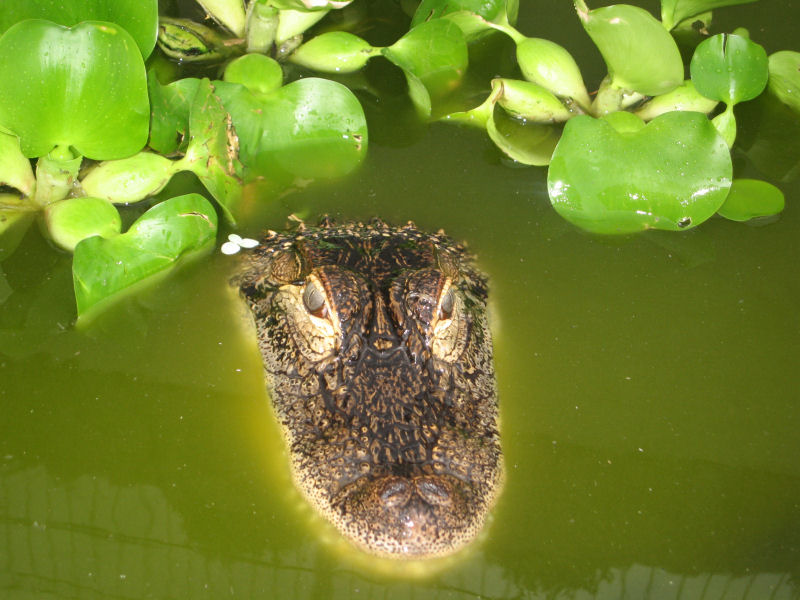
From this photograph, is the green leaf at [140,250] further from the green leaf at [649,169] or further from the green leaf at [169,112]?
the green leaf at [649,169]

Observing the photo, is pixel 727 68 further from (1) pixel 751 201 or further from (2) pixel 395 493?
(2) pixel 395 493

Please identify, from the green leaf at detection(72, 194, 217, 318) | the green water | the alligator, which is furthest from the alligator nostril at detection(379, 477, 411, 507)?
the green leaf at detection(72, 194, 217, 318)

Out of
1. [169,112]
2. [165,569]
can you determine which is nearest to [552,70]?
[169,112]

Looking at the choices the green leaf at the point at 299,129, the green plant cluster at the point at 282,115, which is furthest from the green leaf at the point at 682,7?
the green leaf at the point at 299,129

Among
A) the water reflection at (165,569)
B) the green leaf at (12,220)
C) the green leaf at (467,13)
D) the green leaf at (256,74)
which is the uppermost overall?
the green leaf at (467,13)

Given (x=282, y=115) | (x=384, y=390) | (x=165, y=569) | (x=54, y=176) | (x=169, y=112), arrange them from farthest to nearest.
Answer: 1. (x=282, y=115)
2. (x=169, y=112)
3. (x=54, y=176)
4. (x=384, y=390)
5. (x=165, y=569)
